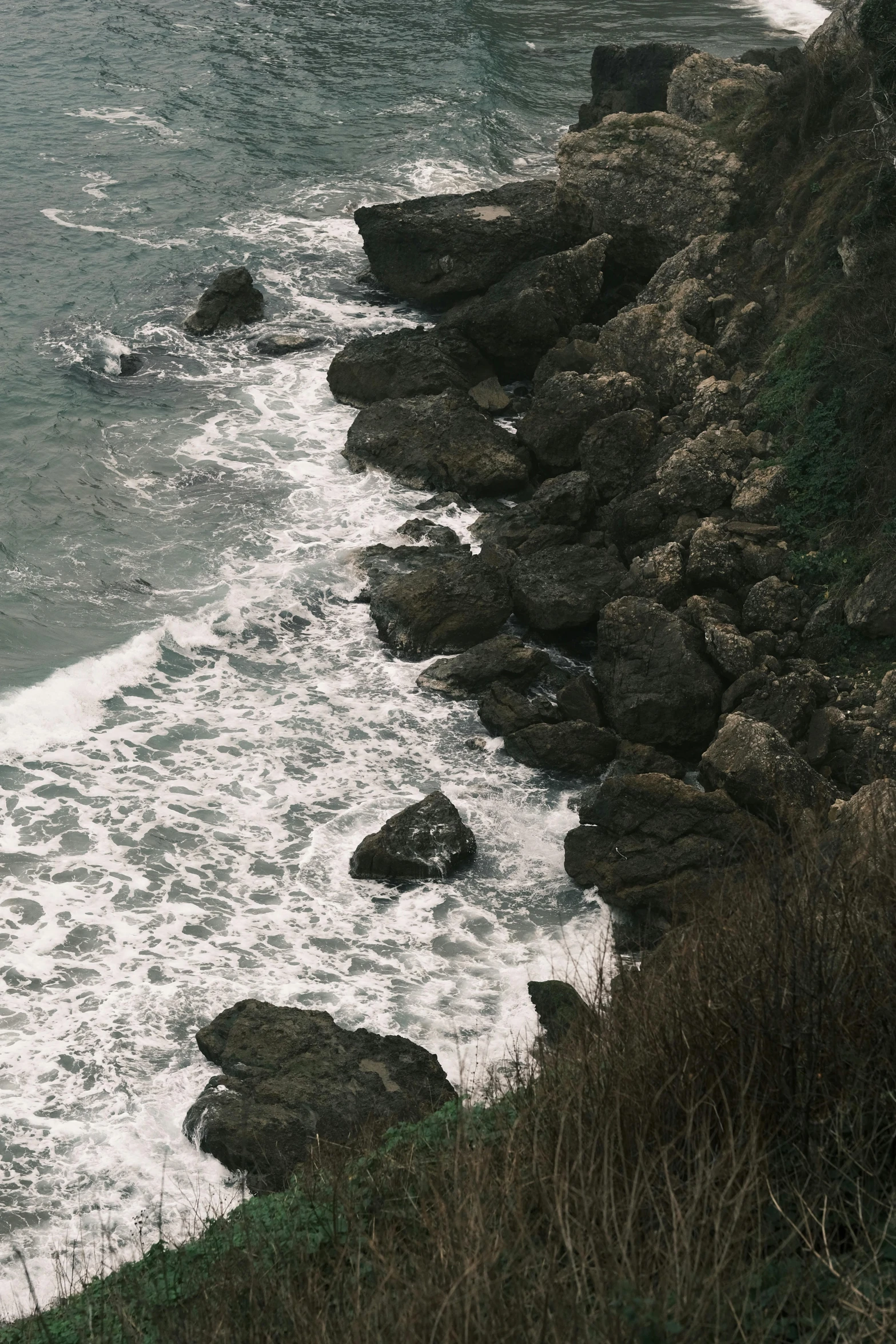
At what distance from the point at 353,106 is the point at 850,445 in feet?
99.3

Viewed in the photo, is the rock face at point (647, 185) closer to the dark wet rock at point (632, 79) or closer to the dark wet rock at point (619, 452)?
the dark wet rock at point (619, 452)

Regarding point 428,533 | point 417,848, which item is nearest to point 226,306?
Result: point 428,533

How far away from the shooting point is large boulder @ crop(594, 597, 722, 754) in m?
18.3

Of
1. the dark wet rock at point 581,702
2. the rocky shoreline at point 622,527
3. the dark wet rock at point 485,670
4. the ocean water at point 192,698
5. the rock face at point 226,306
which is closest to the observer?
the ocean water at point 192,698

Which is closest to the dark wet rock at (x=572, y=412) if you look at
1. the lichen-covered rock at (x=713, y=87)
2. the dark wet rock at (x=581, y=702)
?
the dark wet rock at (x=581, y=702)

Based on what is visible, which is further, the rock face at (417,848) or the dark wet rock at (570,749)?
the dark wet rock at (570,749)

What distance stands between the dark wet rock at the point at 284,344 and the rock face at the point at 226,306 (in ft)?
3.53

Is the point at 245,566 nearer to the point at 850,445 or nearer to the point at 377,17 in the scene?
the point at 850,445

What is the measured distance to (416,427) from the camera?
2566 centimetres

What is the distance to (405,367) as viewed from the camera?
27234mm

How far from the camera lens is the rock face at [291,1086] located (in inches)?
497

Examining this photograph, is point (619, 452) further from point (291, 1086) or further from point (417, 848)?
point (291, 1086)

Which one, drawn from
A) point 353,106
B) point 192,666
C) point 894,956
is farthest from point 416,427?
point 353,106

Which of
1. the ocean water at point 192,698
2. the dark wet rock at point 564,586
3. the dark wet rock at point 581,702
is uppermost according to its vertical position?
the dark wet rock at point 564,586
